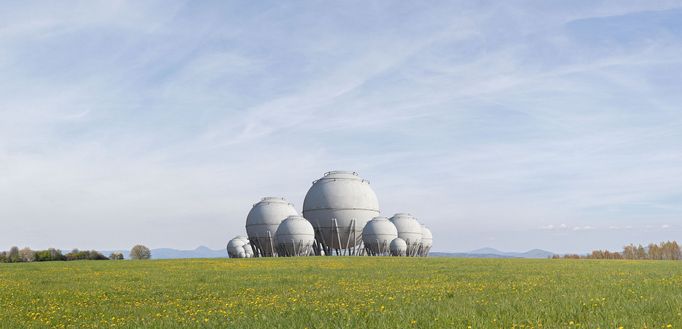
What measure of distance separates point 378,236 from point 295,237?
35.3 ft

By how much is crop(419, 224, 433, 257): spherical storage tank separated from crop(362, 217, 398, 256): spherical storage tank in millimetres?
19442

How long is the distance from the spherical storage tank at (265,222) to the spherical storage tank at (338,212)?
164 inches

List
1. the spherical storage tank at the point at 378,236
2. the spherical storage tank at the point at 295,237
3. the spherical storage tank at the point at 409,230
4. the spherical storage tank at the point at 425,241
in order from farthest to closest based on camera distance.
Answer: the spherical storage tank at the point at 425,241, the spherical storage tank at the point at 409,230, the spherical storage tank at the point at 378,236, the spherical storage tank at the point at 295,237

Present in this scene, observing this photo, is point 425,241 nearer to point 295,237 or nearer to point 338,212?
point 338,212

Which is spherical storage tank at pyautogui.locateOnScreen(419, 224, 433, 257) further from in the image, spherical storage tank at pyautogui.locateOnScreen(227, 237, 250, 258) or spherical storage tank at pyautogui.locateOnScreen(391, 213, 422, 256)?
spherical storage tank at pyautogui.locateOnScreen(227, 237, 250, 258)

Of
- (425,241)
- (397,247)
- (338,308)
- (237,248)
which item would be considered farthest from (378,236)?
(338,308)

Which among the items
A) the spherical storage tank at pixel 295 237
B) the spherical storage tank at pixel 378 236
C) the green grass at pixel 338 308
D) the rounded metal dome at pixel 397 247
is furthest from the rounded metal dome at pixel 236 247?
the green grass at pixel 338 308

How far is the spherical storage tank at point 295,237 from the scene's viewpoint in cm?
7112


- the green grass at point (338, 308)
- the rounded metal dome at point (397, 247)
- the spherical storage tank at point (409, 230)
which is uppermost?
the spherical storage tank at point (409, 230)

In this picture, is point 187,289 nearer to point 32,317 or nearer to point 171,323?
point 32,317

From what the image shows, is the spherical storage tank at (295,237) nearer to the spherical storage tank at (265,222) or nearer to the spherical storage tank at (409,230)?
the spherical storage tank at (265,222)

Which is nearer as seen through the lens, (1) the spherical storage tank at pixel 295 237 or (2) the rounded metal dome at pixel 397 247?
(1) the spherical storage tank at pixel 295 237

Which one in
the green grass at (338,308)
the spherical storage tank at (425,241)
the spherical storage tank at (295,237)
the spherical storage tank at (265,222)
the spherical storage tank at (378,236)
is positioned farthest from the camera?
the spherical storage tank at (425,241)

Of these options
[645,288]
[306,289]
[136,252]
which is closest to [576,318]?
[645,288]
